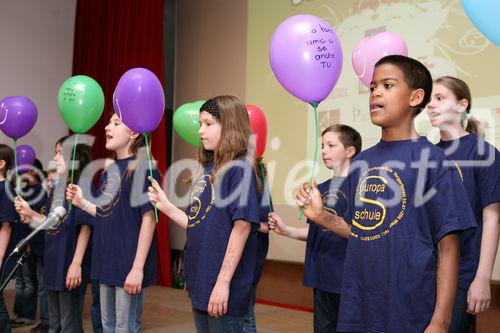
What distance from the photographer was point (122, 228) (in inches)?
82.2

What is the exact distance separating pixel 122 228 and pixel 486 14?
4.88 feet

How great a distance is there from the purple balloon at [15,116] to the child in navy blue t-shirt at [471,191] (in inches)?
81.0

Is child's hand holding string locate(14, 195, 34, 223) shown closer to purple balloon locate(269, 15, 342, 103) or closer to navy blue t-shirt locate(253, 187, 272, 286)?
navy blue t-shirt locate(253, 187, 272, 286)

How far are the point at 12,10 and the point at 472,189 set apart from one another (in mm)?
4833

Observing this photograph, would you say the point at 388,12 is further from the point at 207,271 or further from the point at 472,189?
the point at 207,271

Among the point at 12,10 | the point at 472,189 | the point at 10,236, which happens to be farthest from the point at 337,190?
the point at 12,10

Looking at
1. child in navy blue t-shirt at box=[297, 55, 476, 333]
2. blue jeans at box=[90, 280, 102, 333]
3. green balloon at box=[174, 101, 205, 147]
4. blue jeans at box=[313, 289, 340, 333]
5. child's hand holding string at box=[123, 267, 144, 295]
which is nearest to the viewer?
child in navy blue t-shirt at box=[297, 55, 476, 333]

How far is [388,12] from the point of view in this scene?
3508mm

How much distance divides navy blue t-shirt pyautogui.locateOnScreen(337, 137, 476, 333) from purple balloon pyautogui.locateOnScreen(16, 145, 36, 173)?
2.98m

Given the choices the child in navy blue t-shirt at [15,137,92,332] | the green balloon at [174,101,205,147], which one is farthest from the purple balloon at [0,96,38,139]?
the green balloon at [174,101,205,147]

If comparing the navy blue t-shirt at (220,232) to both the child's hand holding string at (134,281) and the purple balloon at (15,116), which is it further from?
the purple balloon at (15,116)

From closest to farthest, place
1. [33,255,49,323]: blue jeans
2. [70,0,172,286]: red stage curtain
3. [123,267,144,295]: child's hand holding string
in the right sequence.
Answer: [123,267,144,295]: child's hand holding string < [33,255,49,323]: blue jeans < [70,0,172,286]: red stage curtain

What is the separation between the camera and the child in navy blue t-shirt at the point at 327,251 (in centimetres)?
206

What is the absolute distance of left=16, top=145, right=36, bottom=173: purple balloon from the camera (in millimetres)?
3716
